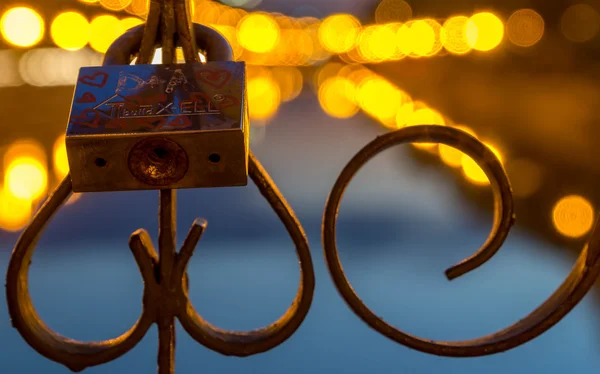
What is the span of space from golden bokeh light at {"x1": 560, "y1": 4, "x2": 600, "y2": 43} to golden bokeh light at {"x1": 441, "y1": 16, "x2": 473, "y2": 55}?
1396cm

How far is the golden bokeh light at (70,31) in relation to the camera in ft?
109

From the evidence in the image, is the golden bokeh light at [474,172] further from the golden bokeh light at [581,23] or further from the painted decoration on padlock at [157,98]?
the painted decoration on padlock at [157,98]


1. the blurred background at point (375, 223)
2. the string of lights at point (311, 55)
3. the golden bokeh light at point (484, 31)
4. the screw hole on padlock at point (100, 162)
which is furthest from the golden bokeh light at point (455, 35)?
the screw hole on padlock at point (100, 162)

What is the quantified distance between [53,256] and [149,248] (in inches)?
213

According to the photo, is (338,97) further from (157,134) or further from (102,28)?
(157,134)

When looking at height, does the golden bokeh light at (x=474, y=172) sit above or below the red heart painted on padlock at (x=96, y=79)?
above

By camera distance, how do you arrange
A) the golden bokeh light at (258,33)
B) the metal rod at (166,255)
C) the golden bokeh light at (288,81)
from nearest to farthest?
the metal rod at (166,255), the golden bokeh light at (288,81), the golden bokeh light at (258,33)

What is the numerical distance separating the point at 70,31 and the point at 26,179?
2866cm

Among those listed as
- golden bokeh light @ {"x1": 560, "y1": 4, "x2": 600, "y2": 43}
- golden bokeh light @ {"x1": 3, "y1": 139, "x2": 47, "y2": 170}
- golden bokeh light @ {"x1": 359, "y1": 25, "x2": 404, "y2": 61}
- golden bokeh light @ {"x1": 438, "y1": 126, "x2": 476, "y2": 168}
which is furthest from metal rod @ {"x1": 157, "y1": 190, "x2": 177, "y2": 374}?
golden bokeh light @ {"x1": 359, "y1": 25, "x2": 404, "y2": 61}

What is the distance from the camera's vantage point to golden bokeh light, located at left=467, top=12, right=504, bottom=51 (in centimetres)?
2231

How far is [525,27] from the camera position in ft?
57.4

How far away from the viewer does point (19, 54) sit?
29.2m

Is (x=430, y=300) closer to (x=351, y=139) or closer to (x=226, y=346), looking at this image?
(x=226, y=346)

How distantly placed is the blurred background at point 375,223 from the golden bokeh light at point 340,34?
2887 cm
